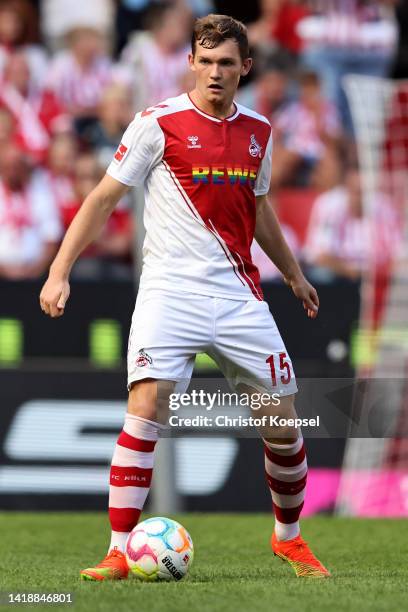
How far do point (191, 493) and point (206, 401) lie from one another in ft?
13.0

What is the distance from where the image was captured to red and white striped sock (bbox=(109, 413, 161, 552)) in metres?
4.66

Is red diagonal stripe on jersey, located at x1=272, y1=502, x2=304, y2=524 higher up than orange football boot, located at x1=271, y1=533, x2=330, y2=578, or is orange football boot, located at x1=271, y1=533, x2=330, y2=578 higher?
red diagonal stripe on jersey, located at x1=272, y1=502, x2=304, y2=524

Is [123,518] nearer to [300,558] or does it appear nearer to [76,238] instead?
[300,558]

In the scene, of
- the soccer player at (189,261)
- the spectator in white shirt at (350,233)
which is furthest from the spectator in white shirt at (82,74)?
the soccer player at (189,261)

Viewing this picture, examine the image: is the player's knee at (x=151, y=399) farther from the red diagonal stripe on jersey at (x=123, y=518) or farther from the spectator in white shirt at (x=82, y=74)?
the spectator in white shirt at (x=82, y=74)

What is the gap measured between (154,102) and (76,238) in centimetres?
683

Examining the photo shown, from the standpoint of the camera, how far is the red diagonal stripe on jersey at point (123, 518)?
184 inches

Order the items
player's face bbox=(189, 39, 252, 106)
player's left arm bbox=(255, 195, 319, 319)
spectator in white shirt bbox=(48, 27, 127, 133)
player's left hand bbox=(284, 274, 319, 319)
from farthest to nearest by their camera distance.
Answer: spectator in white shirt bbox=(48, 27, 127, 133), player's left hand bbox=(284, 274, 319, 319), player's left arm bbox=(255, 195, 319, 319), player's face bbox=(189, 39, 252, 106)

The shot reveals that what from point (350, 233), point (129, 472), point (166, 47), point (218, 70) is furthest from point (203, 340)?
point (166, 47)

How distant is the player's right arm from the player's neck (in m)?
0.43

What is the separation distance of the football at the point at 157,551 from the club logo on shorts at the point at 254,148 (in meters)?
1.46

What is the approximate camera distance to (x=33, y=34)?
37.9 ft

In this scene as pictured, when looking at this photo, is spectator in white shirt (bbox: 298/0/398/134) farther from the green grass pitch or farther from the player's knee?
the player's knee

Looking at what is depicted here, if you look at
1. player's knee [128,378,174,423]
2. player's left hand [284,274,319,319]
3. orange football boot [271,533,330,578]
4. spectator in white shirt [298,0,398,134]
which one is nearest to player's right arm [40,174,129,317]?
player's knee [128,378,174,423]
